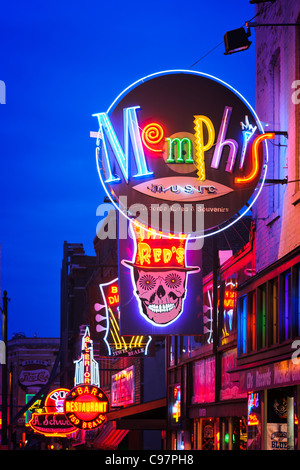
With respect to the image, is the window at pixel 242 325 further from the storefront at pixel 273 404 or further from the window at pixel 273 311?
the window at pixel 273 311

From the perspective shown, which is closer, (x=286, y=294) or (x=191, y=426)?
(x=286, y=294)

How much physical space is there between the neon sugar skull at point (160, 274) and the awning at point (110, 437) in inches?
587

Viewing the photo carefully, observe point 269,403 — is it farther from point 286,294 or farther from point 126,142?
point 126,142

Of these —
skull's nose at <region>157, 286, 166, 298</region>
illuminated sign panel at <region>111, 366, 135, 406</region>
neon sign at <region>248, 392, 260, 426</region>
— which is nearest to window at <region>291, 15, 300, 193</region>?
neon sign at <region>248, 392, 260, 426</region>

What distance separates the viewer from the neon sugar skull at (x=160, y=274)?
75.5ft

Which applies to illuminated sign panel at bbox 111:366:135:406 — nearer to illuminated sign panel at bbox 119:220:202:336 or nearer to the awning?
the awning

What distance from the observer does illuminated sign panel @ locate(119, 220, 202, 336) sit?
907 inches

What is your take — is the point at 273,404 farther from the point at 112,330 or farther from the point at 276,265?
the point at 112,330

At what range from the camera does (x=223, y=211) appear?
17.8 metres

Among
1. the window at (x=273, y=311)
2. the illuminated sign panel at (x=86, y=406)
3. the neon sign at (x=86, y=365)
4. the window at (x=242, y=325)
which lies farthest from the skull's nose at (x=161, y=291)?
the neon sign at (x=86, y=365)

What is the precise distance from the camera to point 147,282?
23.3 meters
